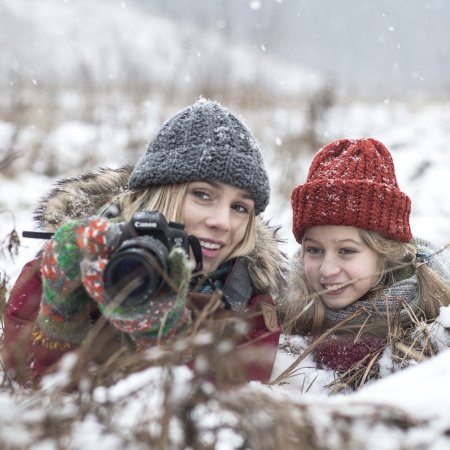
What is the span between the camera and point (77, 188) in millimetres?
2074

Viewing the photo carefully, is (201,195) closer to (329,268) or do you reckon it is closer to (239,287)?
(239,287)

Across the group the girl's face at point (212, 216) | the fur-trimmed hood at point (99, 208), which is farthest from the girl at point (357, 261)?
the girl's face at point (212, 216)

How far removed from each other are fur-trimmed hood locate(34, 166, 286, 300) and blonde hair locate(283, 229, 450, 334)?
0.09 m

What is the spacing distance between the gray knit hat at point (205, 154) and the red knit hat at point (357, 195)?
207 mm

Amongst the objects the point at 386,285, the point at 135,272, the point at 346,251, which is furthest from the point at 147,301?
the point at 386,285

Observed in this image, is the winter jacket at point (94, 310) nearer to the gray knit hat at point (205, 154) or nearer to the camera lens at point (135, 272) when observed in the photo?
the gray knit hat at point (205, 154)

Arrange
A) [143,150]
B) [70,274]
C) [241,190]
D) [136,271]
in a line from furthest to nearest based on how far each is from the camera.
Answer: [143,150] → [241,190] → [70,274] → [136,271]

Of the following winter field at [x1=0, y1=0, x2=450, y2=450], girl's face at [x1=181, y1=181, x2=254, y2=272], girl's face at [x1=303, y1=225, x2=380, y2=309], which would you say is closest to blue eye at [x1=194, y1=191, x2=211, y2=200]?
girl's face at [x1=181, y1=181, x2=254, y2=272]

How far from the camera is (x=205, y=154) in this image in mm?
1839

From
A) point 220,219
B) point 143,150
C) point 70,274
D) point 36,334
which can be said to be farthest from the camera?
point 143,150

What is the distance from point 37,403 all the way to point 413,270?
5.36ft

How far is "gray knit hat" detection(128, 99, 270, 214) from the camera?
1842 mm

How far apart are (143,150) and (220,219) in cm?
257

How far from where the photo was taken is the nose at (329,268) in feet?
6.43
